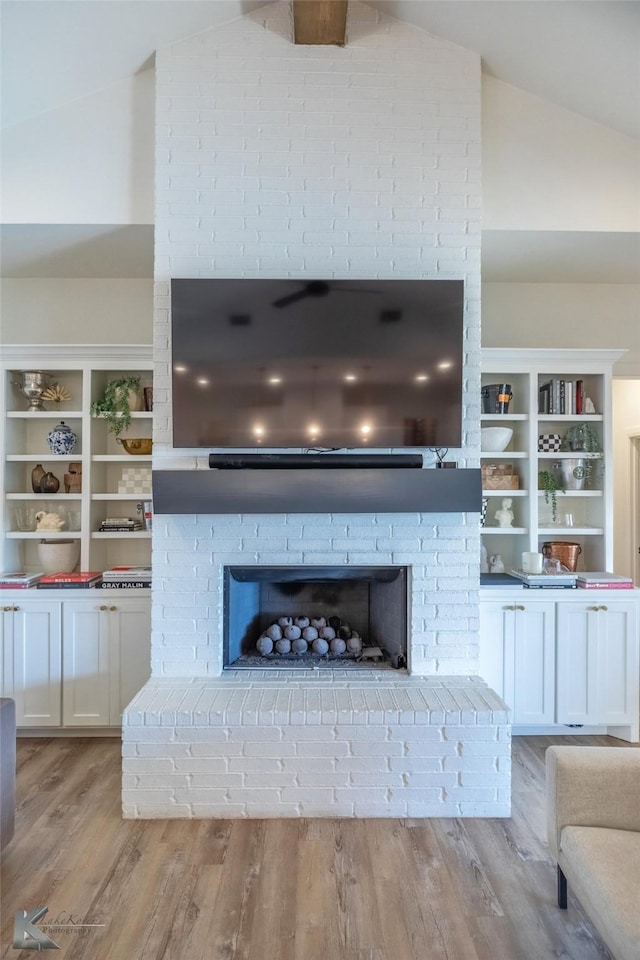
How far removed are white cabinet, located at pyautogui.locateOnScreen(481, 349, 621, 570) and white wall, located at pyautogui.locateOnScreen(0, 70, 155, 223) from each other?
2132 millimetres

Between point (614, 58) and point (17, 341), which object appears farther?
point (17, 341)

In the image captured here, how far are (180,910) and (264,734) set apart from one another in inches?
25.4

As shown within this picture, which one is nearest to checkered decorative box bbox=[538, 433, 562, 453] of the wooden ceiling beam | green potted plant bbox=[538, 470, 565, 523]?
green potted plant bbox=[538, 470, 565, 523]

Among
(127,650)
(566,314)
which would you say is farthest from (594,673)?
(127,650)

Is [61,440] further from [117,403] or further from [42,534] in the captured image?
[42,534]

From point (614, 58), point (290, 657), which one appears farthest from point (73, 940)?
point (614, 58)

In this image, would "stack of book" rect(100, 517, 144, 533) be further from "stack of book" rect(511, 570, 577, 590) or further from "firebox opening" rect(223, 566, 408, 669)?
"stack of book" rect(511, 570, 577, 590)

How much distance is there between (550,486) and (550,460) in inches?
8.3

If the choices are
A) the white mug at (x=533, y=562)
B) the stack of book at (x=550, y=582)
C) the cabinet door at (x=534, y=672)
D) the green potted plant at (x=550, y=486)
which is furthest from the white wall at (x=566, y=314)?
the cabinet door at (x=534, y=672)

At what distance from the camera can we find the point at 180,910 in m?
1.72

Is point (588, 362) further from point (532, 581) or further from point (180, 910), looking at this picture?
point (180, 910)

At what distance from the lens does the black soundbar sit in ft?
8.18

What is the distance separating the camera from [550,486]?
129 inches

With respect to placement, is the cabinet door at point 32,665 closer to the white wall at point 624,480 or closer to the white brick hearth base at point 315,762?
the white brick hearth base at point 315,762
